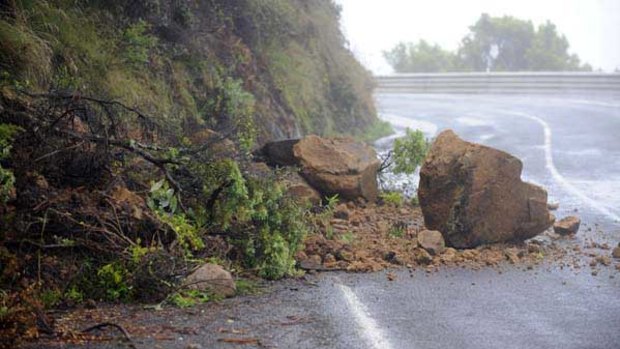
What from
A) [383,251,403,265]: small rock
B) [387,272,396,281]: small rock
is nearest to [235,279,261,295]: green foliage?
[387,272,396,281]: small rock

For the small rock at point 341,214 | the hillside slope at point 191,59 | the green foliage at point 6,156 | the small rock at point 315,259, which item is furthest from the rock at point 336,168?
the green foliage at point 6,156

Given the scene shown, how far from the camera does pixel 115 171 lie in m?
8.56

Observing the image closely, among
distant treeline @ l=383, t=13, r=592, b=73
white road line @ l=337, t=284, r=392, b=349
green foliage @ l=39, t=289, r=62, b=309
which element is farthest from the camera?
distant treeline @ l=383, t=13, r=592, b=73

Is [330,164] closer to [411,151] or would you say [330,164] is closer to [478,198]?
[411,151]

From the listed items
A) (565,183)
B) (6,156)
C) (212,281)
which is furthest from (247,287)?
(565,183)

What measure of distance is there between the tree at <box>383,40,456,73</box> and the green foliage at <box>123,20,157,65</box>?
37.8 m

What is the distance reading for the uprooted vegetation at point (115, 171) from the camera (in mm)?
7320

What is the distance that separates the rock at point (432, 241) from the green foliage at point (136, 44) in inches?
191

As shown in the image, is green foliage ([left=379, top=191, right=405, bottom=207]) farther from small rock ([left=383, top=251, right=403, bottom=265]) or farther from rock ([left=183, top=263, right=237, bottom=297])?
rock ([left=183, top=263, right=237, bottom=297])

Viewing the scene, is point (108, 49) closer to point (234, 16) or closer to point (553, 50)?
point (234, 16)

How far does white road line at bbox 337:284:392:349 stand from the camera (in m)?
6.36

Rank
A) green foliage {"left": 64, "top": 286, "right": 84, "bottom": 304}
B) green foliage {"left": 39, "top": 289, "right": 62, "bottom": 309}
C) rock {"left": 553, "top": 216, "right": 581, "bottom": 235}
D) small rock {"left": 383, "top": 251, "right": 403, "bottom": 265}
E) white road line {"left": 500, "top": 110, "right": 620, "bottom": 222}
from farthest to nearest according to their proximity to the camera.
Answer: white road line {"left": 500, "top": 110, "right": 620, "bottom": 222} < rock {"left": 553, "top": 216, "right": 581, "bottom": 235} < small rock {"left": 383, "top": 251, "right": 403, "bottom": 265} < green foliage {"left": 64, "top": 286, "right": 84, "bottom": 304} < green foliage {"left": 39, "top": 289, "right": 62, "bottom": 309}

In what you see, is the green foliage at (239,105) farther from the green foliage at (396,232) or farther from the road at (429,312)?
the road at (429,312)

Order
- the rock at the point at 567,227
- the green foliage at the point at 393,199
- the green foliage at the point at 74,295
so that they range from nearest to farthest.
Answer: the green foliage at the point at 74,295
the rock at the point at 567,227
the green foliage at the point at 393,199
